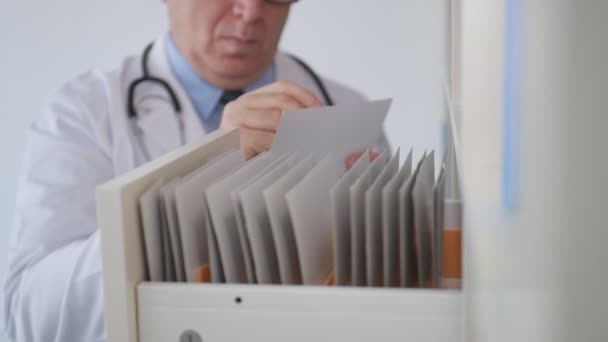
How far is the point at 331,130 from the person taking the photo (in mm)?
1246

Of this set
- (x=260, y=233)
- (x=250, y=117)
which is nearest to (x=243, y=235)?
(x=260, y=233)

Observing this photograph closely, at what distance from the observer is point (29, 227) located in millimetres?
2025

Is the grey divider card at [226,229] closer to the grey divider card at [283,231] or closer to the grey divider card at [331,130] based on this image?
the grey divider card at [283,231]

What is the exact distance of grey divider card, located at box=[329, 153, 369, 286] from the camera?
2.72 feet

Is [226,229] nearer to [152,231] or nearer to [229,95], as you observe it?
[152,231]

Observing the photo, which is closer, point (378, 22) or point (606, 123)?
point (606, 123)

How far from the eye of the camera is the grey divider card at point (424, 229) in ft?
2.71

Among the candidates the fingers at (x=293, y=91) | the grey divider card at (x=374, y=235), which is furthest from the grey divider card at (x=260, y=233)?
the fingers at (x=293, y=91)

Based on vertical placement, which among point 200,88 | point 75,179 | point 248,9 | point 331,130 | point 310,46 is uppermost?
point 248,9

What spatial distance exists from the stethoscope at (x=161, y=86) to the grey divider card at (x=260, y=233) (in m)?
1.55

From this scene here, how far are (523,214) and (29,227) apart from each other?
1.98 metres

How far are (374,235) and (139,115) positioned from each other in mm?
1684

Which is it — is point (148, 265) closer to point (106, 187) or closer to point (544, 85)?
point (106, 187)

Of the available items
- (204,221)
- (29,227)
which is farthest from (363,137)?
(29,227)
